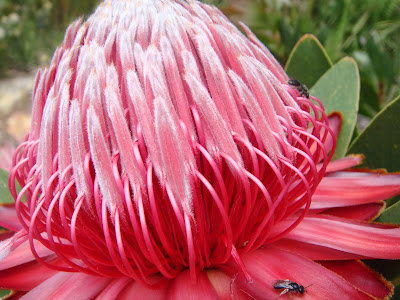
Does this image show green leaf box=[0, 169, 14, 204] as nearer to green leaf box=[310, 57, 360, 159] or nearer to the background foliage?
green leaf box=[310, 57, 360, 159]

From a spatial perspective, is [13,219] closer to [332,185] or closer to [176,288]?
[176,288]

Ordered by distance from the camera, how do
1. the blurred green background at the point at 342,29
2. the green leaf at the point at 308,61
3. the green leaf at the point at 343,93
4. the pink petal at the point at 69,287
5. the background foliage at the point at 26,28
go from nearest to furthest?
the pink petal at the point at 69,287 < the green leaf at the point at 343,93 < the green leaf at the point at 308,61 < the blurred green background at the point at 342,29 < the background foliage at the point at 26,28

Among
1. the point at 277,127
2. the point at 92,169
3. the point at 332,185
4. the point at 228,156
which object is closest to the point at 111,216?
the point at 92,169

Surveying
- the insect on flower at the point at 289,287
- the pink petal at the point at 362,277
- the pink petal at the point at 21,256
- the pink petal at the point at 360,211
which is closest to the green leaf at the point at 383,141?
the pink petal at the point at 360,211

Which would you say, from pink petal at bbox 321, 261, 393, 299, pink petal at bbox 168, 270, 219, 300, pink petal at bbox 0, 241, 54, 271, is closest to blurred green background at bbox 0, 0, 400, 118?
pink petal at bbox 0, 241, 54, 271

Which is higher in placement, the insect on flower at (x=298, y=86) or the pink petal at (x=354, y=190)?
the insect on flower at (x=298, y=86)

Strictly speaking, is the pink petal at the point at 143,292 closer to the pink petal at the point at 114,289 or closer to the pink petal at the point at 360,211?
the pink petal at the point at 114,289

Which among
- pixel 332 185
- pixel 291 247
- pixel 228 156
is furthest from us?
pixel 332 185
